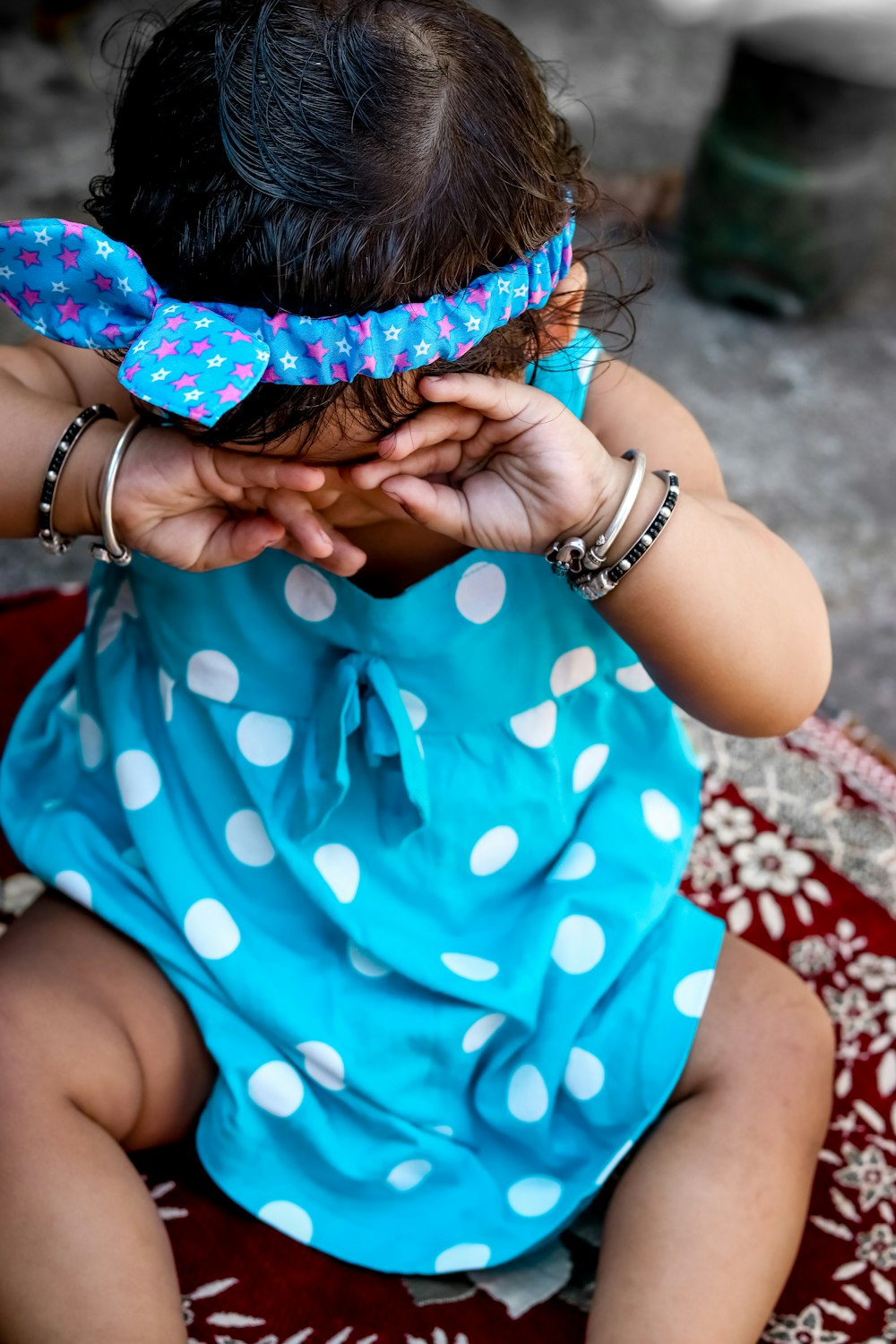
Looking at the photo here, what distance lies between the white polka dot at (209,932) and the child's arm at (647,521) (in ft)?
1.13

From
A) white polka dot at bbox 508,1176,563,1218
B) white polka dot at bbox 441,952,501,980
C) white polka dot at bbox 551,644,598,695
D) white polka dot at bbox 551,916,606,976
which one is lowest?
white polka dot at bbox 508,1176,563,1218

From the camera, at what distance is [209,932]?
1.01 m

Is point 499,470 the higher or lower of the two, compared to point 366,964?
higher

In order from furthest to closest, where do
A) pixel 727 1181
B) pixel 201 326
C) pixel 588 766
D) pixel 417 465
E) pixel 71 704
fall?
pixel 71 704 < pixel 588 766 < pixel 727 1181 < pixel 417 465 < pixel 201 326

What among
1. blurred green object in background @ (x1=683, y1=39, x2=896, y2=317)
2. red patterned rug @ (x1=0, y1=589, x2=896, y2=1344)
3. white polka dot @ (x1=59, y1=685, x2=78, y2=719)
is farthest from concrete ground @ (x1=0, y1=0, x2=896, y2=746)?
white polka dot @ (x1=59, y1=685, x2=78, y2=719)

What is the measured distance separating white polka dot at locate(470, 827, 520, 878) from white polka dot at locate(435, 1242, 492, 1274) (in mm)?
266

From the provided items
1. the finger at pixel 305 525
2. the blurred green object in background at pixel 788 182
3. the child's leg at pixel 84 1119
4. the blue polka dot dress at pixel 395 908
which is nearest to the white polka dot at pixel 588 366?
the blue polka dot dress at pixel 395 908

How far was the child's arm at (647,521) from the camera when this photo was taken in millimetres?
849

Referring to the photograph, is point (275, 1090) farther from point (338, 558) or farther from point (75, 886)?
point (338, 558)

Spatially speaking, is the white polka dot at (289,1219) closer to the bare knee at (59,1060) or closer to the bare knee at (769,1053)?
the bare knee at (59,1060)

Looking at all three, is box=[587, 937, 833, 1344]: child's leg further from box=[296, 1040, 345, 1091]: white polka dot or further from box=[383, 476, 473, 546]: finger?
box=[383, 476, 473, 546]: finger

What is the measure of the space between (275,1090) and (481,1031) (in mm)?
155

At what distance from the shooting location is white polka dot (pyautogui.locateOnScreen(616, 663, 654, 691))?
110cm

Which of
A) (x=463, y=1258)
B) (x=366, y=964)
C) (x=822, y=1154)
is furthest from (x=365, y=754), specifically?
(x=822, y=1154)
